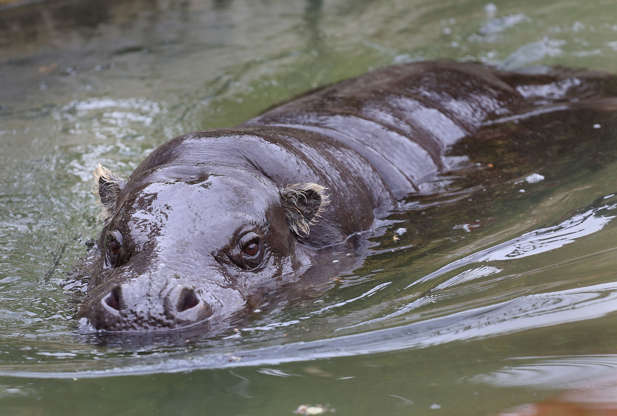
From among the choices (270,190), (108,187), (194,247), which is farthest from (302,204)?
(108,187)

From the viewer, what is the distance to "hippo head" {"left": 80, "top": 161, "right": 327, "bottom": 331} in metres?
3.41

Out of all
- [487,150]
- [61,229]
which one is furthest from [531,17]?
[61,229]

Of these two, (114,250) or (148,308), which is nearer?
(148,308)

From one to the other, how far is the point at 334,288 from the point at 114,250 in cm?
123

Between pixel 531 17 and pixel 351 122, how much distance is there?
6.56m

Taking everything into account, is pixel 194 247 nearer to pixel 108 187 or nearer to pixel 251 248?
pixel 251 248

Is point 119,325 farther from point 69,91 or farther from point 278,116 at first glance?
point 69,91

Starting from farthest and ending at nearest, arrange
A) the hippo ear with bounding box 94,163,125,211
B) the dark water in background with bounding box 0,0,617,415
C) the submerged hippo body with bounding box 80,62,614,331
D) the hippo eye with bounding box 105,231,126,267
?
1. the hippo ear with bounding box 94,163,125,211
2. the hippo eye with bounding box 105,231,126,267
3. the submerged hippo body with bounding box 80,62,614,331
4. the dark water in background with bounding box 0,0,617,415

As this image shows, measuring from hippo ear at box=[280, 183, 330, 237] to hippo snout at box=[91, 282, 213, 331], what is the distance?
1.22m

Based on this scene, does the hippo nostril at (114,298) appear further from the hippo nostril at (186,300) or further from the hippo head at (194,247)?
the hippo nostril at (186,300)

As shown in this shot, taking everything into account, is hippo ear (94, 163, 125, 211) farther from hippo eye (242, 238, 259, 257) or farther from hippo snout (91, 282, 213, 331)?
hippo snout (91, 282, 213, 331)

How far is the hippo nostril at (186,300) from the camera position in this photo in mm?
3387

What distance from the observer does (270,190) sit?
4.50 m

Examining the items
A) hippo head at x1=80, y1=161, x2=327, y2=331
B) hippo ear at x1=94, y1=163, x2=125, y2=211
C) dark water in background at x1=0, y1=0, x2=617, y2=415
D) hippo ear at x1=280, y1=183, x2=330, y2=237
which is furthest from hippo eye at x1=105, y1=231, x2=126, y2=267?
hippo ear at x1=280, y1=183, x2=330, y2=237
